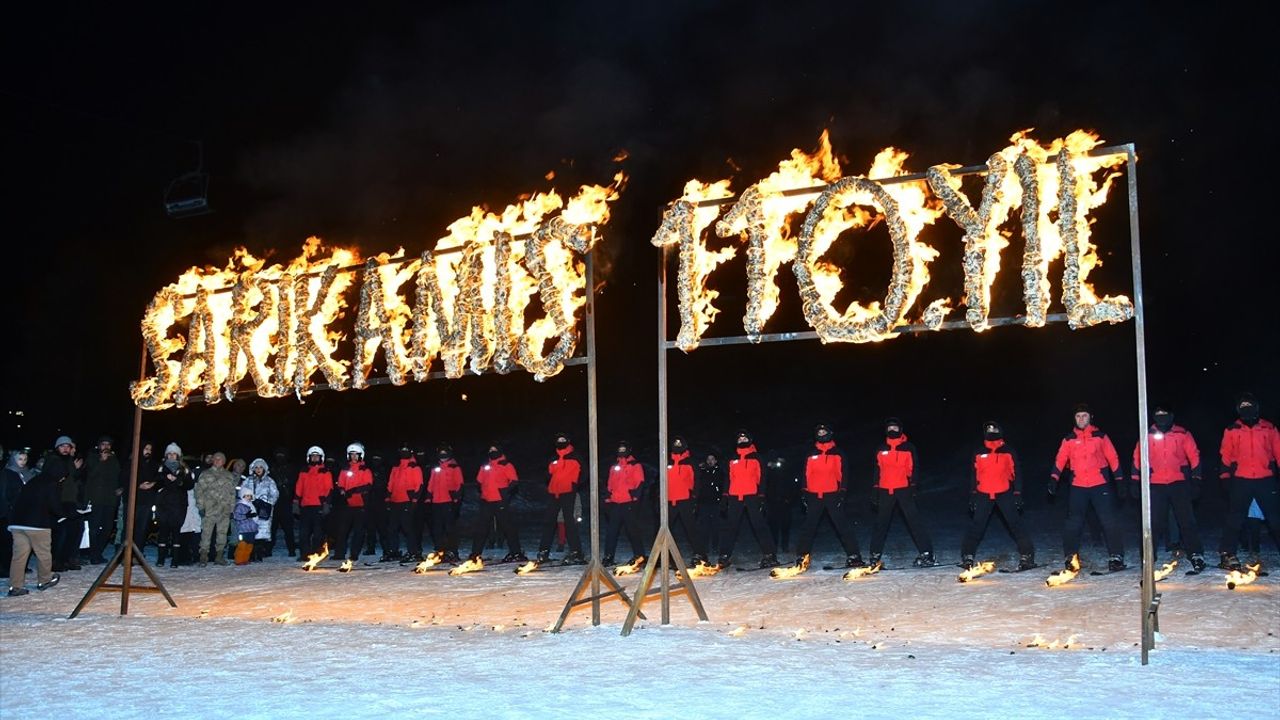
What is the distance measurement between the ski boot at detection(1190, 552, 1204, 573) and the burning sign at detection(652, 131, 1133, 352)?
489 cm

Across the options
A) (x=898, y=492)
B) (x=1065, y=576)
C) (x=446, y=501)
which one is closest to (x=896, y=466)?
(x=898, y=492)

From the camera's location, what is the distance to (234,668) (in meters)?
7.31

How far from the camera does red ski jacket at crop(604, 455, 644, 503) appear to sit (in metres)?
14.4

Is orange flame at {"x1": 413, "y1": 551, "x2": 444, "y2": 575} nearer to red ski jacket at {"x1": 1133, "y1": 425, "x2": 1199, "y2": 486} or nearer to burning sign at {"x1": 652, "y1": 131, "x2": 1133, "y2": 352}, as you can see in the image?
burning sign at {"x1": 652, "y1": 131, "x2": 1133, "y2": 352}

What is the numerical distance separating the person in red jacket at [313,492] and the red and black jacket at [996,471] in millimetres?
9828

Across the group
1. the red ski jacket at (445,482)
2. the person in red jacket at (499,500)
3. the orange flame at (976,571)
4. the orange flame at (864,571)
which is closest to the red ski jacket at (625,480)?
the person in red jacket at (499,500)

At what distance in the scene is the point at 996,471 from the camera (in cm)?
1256

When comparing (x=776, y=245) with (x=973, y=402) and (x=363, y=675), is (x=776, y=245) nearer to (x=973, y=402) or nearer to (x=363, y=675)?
(x=363, y=675)

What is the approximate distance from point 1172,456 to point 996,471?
188cm

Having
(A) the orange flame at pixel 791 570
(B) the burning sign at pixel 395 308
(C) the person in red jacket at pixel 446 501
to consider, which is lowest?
(A) the orange flame at pixel 791 570

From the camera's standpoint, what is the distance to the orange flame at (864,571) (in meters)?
12.1

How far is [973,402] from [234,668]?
112ft

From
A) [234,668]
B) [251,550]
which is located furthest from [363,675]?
[251,550]

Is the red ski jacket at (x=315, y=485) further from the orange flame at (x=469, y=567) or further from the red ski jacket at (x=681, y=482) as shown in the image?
the red ski jacket at (x=681, y=482)
